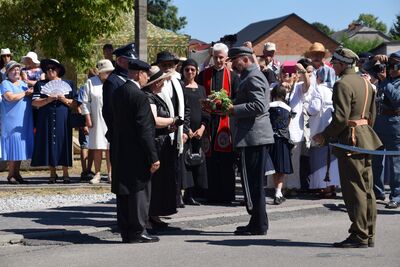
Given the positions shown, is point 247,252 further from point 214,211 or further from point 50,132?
point 50,132

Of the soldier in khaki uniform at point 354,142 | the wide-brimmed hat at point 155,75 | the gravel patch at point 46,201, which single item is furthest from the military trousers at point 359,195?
the gravel patch at point 46,201

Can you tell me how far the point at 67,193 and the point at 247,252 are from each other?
18.2 ft

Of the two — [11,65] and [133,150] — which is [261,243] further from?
[11,65]

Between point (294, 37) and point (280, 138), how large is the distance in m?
89.2

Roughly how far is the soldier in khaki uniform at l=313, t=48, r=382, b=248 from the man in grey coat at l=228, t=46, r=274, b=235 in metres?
0.80

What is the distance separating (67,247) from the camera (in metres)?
10.2

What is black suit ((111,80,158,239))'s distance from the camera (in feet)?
33.1

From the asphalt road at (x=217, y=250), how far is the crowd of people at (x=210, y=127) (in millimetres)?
333

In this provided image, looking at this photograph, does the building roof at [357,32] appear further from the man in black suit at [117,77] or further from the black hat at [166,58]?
the man in black suit at [117,77]

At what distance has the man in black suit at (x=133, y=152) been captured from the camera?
10.1 meters

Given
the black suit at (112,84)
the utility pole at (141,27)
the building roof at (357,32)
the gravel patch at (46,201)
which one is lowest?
the gravel patch at (46,201)

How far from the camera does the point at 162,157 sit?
11.0 meters

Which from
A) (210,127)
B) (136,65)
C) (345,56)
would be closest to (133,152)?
(136,65)

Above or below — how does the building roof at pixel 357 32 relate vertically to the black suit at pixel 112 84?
above
